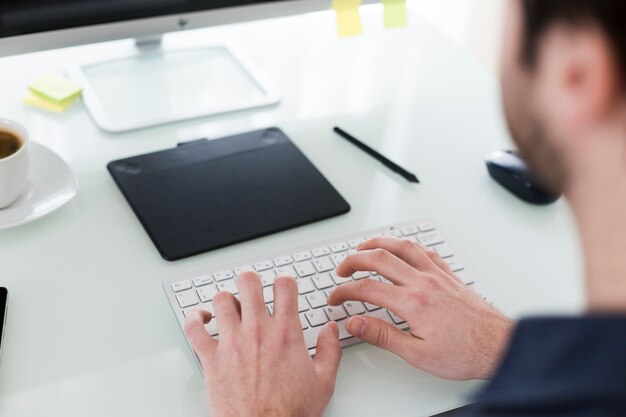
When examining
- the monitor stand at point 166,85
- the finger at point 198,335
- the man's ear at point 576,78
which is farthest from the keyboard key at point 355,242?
the man's ear at point 576,78

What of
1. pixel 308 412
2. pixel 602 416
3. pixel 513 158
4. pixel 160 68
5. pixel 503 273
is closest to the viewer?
pixel 602 416

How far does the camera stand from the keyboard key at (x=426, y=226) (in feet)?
3.18

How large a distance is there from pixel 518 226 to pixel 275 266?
0.32m

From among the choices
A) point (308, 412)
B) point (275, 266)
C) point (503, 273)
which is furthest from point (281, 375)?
point (503, 273)

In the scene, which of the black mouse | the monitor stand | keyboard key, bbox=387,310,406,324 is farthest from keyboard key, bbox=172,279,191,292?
the black mouse

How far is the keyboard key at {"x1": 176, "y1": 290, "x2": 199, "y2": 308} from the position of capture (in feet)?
2.75

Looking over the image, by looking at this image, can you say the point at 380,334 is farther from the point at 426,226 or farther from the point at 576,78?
the point at 576,78

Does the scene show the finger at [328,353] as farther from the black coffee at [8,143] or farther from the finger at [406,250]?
the black coffee at [8,143]

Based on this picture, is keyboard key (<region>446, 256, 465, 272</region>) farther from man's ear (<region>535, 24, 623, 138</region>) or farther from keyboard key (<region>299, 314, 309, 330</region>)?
man's ear (<region>535, 24, 623, 138</region>)

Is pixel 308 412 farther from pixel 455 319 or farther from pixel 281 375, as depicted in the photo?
pixel 455 319

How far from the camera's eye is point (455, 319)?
81 centimetres

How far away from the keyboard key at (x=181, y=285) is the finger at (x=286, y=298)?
10 centimetres

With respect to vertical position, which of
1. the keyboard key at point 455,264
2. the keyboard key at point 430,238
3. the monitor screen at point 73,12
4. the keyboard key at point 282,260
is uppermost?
the monitor screen at point 73,12

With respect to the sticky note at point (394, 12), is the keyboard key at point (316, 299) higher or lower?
lower
